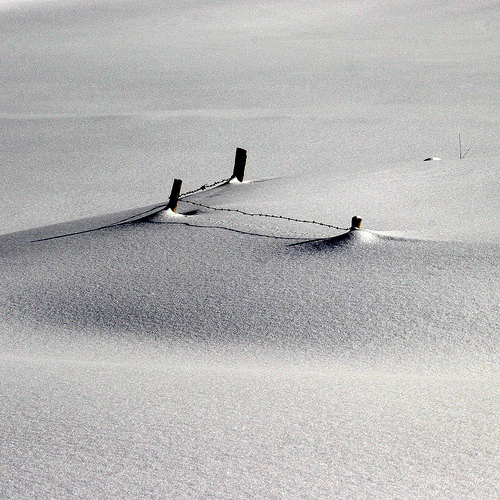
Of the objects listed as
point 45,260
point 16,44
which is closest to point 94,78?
point 16,44

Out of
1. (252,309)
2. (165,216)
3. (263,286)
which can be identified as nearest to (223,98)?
(165,216)

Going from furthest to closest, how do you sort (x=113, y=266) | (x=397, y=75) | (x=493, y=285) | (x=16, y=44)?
(x=16, y=44) → (x=397, y=75) → (x=113, y=266) → (x=493, y=285)

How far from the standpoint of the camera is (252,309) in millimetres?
3529

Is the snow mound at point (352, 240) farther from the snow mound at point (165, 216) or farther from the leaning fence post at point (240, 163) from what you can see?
the leaning fence post at point (240, 163)

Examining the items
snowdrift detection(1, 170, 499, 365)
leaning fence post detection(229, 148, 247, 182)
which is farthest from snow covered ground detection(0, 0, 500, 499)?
leaning fence post detection(229, 148, 247, 182)

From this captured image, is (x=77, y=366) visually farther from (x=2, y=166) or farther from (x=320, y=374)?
(x=2, y=166)

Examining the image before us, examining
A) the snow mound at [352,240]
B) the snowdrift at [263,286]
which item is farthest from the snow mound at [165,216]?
the snow mound at [352,240]

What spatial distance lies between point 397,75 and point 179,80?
11.7 feet

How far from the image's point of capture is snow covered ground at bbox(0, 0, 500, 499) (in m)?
2.00

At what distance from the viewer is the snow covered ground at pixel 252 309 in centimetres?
200

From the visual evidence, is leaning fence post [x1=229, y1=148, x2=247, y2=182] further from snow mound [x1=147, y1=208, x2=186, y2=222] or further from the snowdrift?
snow mound [x1=147, y1=208, x2=186, y2=222]

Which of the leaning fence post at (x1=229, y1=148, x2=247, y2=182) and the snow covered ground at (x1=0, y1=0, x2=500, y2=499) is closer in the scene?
the snow covered ground at (x1=0, y1=0, x2=500, y2=499)

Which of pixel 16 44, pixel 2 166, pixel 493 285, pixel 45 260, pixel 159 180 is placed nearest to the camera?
pixel 493 285

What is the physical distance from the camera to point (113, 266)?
4.21m
